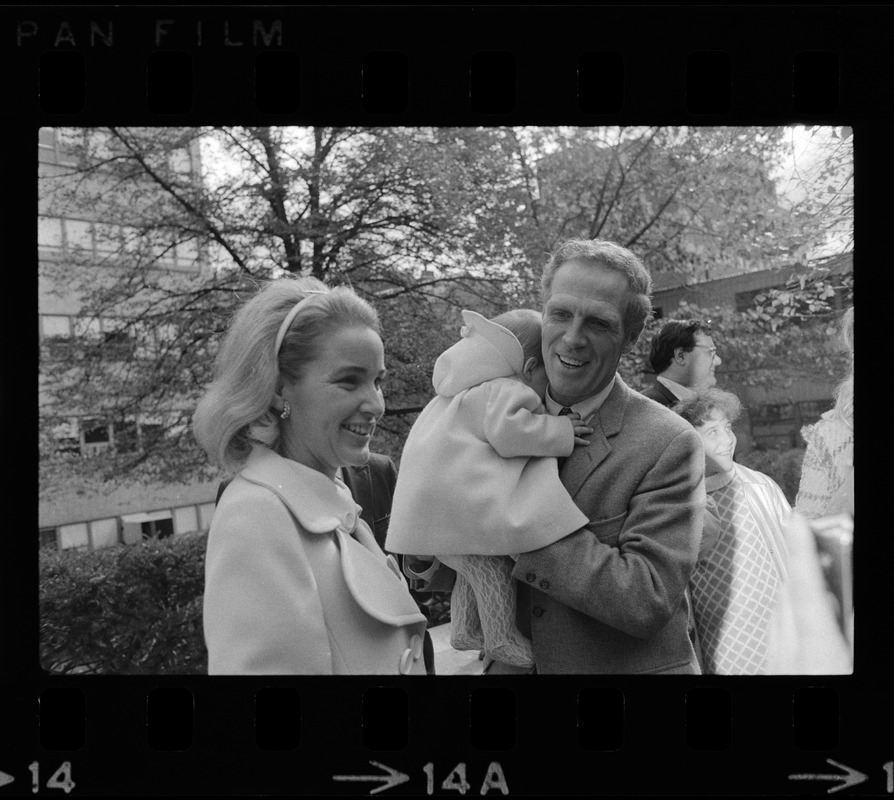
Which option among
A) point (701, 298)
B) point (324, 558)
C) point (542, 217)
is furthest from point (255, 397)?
point (701, 298)

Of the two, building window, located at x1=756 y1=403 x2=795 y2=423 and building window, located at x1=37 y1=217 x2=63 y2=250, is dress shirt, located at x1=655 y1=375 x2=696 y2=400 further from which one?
building window, located at x1=37 y1=217 x2=63 y2=250

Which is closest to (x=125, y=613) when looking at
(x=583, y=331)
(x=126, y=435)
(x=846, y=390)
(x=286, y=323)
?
(x=126, y=435)

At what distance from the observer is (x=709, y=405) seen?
3383mm

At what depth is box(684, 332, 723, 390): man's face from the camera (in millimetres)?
3389

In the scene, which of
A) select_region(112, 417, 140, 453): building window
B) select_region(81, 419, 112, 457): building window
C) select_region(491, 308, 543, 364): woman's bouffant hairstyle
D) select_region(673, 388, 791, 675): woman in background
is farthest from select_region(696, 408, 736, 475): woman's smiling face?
select_region(81, 419, 112, 457): building window

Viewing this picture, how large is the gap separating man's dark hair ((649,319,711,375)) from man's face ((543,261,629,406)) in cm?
22

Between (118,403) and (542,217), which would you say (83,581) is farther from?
(542,217)

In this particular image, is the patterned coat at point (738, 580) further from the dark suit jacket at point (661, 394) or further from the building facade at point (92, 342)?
the building facade at point (92, 342)

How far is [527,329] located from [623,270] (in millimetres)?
442
